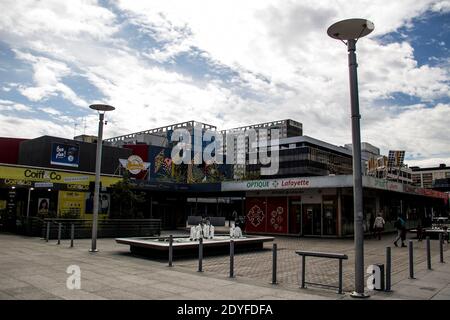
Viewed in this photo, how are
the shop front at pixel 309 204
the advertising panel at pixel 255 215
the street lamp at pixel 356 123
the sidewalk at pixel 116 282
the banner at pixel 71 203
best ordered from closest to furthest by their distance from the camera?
the sidewalk at pixel 116 282 < the street lamp at pixel 356 123 < the banner at pixel 71 203 < the shop front at pixel 309 204 < the advertising panel at pixel 255 215

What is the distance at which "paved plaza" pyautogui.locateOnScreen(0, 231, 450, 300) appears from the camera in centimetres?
833

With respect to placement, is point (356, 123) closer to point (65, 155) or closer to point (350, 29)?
point (350, 29)

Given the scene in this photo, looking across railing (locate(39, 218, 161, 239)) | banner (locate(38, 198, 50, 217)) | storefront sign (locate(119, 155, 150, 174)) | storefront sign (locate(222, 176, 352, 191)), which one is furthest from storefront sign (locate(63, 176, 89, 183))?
storefront sign (locate(222, 176, 352, 191))

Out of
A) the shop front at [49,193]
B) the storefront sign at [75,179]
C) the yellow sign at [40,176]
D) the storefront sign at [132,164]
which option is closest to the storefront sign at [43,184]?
the shop front at [49,193]

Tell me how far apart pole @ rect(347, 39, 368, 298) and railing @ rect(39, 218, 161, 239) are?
53.1ft

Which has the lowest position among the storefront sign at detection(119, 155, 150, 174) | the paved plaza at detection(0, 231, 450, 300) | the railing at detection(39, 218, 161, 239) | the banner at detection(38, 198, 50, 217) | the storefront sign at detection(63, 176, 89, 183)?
the paved plaza at detection(0, 231, 450, 300)

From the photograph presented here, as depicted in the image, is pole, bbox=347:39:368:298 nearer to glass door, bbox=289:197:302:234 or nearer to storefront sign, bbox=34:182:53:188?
glass door, bbox=289:197:302:234

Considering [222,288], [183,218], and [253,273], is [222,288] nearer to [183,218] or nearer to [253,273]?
[253,273]

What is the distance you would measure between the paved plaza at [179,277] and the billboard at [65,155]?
17.8m

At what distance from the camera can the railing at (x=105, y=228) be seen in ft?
69.4

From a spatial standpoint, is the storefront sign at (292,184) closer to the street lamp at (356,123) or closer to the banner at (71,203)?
the banner at (71,203)

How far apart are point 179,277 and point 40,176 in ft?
60.5

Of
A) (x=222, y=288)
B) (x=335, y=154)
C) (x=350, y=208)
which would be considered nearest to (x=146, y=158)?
(x=350, y=208)
